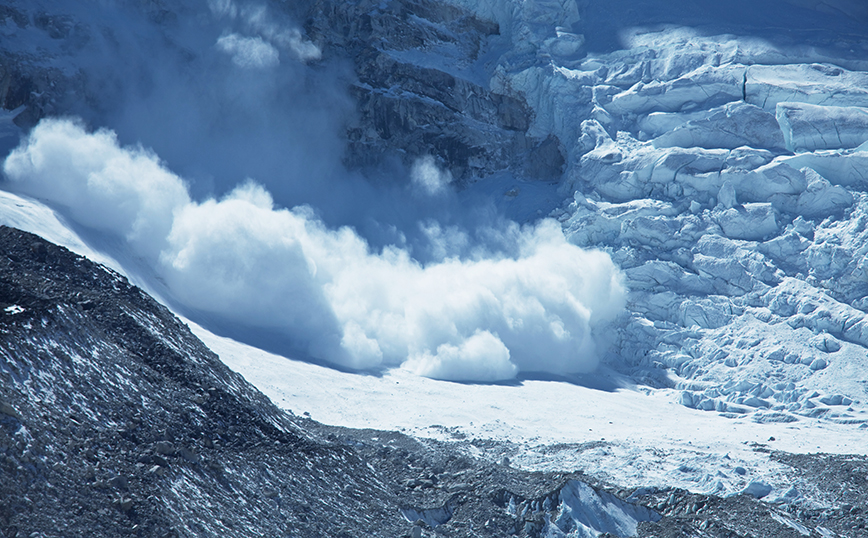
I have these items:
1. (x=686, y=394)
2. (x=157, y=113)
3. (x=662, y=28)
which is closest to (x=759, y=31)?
(x=662, y=28)

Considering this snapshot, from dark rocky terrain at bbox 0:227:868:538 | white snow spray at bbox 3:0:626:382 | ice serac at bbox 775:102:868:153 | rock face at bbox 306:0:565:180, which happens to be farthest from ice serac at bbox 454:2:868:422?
dark rocky terrain at bbox 0:227:868:538

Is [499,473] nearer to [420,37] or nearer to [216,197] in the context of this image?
[216,197]

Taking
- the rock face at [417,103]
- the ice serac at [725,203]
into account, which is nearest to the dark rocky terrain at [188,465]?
the ice serac at [725,203]

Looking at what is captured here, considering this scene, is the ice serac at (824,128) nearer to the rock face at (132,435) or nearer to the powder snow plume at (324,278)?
the powder snow plume at (324,278)

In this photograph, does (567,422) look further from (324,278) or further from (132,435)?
(132,435)

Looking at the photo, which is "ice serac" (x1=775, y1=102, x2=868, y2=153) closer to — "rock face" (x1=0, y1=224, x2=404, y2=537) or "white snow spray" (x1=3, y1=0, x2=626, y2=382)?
"white snow spray" (x1=3, y1=0, x2=626, y2=382)

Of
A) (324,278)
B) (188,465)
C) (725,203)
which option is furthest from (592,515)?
(725,203)
